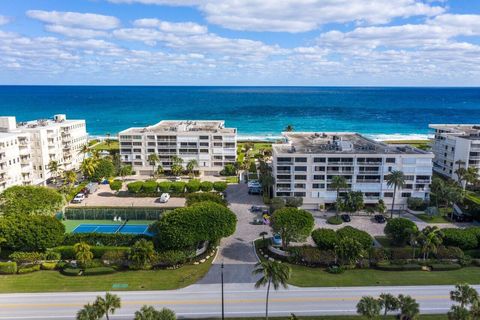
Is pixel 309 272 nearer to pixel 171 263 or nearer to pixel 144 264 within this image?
pixel 171 263

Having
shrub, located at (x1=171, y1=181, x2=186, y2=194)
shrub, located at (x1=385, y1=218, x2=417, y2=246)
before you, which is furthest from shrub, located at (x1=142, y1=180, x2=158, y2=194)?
shrub, located at (x1=385, y1=218, x2=417, y2=246)

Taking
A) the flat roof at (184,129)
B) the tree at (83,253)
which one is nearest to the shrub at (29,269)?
the tree at (83,253)

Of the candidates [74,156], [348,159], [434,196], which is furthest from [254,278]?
[74,156]

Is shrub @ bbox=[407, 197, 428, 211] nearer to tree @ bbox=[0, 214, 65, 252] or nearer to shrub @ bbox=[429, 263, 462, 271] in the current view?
shrub @ bbox=[429, 263, 462, 271]

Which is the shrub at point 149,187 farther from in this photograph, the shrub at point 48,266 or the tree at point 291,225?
the tree at point 291,225

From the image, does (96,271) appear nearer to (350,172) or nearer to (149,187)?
(149,187)

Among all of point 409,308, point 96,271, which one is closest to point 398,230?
point 409,308
